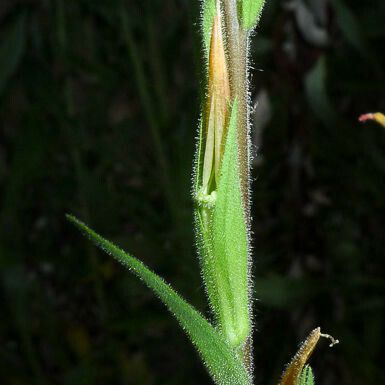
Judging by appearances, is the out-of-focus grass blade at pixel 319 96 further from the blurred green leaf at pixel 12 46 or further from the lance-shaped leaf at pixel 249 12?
the lance-shaped leaf at pixel 249 12

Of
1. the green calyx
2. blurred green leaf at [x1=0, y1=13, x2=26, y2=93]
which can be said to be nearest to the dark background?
blurred green leaf at [x1=0, y1=13, x2=26, y2=93]

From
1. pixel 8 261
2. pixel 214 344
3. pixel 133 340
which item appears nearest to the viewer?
pixel 214 344

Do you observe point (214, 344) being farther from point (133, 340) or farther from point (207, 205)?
point (133, 340)

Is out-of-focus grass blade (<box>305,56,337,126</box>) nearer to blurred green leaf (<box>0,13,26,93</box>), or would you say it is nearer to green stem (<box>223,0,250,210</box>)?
blurred green leaf (<box>0,13,26,93</box>)

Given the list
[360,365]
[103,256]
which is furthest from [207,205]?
[103,256]

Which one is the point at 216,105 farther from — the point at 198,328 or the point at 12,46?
the point at 12,46

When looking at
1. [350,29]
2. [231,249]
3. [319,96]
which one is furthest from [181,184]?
[231,249]
